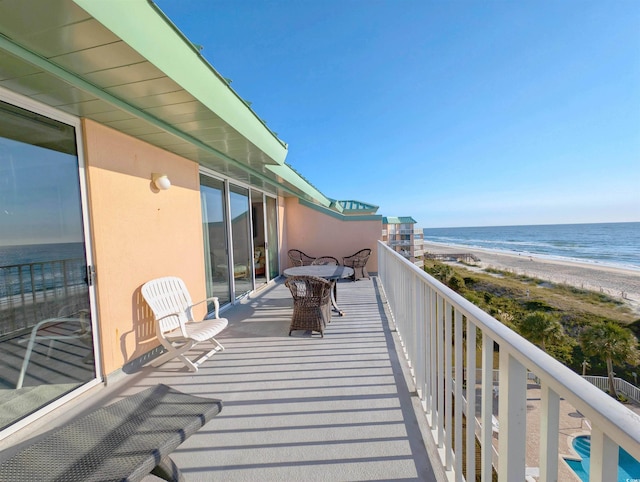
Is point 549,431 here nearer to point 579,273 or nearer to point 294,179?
point 294,179

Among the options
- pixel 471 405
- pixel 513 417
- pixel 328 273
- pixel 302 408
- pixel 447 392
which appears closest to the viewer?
pixel 513 417

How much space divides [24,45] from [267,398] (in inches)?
102

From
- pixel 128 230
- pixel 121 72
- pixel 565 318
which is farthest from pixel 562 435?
pixel 565 318

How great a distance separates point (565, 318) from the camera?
58.5 ft

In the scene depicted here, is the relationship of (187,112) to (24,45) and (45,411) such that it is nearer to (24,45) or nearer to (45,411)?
(24,45)

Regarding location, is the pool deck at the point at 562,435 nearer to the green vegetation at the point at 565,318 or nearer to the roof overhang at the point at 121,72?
the green vegetation at the point at 565,318

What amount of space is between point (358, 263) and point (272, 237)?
2305mm

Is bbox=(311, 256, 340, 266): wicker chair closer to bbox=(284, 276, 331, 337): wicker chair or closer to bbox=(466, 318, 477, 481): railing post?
bbox=(284, 276, 331, 337): wicker chair

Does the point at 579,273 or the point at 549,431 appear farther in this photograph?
the point at 579,273

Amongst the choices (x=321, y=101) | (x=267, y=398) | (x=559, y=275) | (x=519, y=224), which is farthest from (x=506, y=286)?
(x=519, y=224)

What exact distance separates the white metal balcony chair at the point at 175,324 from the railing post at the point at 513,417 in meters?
2.54

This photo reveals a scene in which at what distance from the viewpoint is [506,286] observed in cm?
2478

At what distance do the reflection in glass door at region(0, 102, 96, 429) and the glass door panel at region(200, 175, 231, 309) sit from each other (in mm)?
1915

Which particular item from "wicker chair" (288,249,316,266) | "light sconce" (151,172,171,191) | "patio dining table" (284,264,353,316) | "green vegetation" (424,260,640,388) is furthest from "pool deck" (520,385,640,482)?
"light sconce" (151,172,171,191)
